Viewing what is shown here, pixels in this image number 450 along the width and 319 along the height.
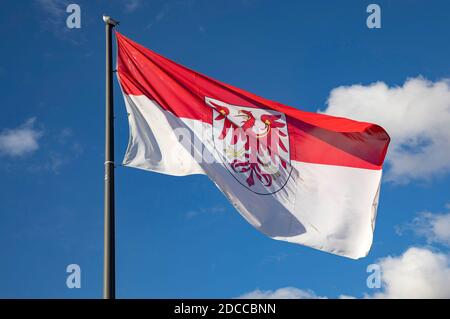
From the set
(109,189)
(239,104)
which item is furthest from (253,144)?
(109,189)

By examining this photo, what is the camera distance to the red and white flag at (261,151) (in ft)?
55.7

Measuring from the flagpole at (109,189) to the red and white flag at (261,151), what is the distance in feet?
2.63

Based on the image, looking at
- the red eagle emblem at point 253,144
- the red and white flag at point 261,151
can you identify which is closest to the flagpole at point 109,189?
the red and white flag at point 261,151

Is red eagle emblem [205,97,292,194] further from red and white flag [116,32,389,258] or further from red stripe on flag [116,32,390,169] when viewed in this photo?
red stripe on flag [116,32,390,169]

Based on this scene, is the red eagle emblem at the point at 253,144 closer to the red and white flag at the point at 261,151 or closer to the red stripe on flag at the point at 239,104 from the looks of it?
the red and white flag at the point at 261,151

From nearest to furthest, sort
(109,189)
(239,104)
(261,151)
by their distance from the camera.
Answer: (109,189)
(261,151)
(239,104)

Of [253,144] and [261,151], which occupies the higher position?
[253,144]

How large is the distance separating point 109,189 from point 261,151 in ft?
15.2

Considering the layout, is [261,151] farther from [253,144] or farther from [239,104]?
[239,104]

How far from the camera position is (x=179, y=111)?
691 inches

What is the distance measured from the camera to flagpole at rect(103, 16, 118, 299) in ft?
45.6

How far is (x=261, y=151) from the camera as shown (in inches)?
720

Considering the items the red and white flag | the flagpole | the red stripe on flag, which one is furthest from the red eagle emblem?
the flagpole

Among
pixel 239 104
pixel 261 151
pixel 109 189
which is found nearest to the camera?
pixel 109 189
